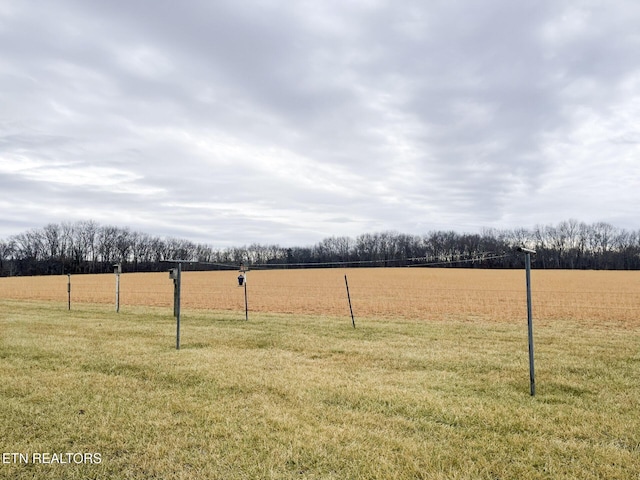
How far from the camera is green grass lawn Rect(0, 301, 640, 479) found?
418 cm

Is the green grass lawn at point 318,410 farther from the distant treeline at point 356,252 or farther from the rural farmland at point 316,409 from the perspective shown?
the distant treeline at point 356,252

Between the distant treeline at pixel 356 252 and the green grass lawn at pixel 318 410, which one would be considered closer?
the green grass lawn at pixel 318 410

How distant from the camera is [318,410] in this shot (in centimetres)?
564

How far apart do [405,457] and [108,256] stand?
4485 inches

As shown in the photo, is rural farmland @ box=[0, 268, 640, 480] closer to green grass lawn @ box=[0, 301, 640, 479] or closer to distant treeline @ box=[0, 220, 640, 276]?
green grass lawn @ box=[0, 301, 640, 479]

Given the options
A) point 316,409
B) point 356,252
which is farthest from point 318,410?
point 356,252

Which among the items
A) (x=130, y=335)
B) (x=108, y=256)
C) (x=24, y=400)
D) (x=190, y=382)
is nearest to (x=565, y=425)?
(x=190, y=382)

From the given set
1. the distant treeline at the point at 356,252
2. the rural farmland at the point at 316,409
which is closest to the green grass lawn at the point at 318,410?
the rural farmland at the point at 316,409

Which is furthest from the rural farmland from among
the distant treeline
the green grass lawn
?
the distant treeline

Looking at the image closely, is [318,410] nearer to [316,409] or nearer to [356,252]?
[316,409]

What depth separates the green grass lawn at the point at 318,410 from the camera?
418 centimetres

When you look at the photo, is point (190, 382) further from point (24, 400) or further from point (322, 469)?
point (322, 469)

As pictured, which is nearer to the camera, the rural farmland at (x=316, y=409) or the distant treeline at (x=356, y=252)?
the rural farmland at (x=316, y=409)

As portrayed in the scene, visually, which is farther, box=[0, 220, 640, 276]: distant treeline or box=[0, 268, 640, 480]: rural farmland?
box=[0, 220, 640, 276]: distant treeline
